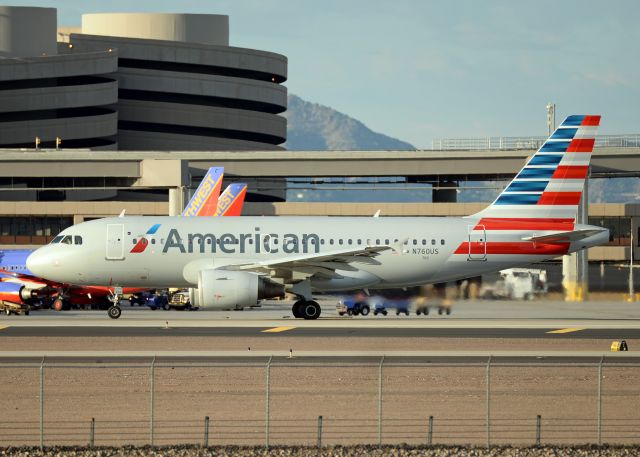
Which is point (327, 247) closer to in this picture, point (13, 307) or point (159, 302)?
point (13, 307)

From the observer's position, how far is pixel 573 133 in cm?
4984

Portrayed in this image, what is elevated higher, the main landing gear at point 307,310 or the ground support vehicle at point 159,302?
the main landing gear at point 307,310

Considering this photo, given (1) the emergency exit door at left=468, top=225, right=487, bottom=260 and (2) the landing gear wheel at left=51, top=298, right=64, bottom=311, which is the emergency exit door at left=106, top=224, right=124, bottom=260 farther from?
(2) the landing gear wheel at left=51, top=298, right=64, bottom=311

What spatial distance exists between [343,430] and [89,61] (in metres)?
124

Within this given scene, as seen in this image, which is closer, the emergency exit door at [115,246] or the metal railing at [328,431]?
the metal railing at [328,431]

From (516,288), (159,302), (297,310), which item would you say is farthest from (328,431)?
(159,302)

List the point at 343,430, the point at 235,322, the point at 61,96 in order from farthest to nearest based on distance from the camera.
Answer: the point at 61,96 < the point at 235,322 < the point at 343,430

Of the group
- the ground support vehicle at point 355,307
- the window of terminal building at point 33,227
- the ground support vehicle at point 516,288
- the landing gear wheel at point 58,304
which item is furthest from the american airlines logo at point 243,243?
the window of terminal building at point 33,227

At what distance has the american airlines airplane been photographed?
152 feet

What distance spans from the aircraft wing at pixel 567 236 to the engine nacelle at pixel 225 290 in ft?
39.7

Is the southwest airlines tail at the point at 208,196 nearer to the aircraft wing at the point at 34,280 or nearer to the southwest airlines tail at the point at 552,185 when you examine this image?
the aircraft wing at the point at 34,280

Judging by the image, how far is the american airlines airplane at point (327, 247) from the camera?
46.2 m

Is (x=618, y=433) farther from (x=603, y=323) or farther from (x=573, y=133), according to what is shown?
(x=573, y=133)

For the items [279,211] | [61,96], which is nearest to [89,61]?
[61,96]
